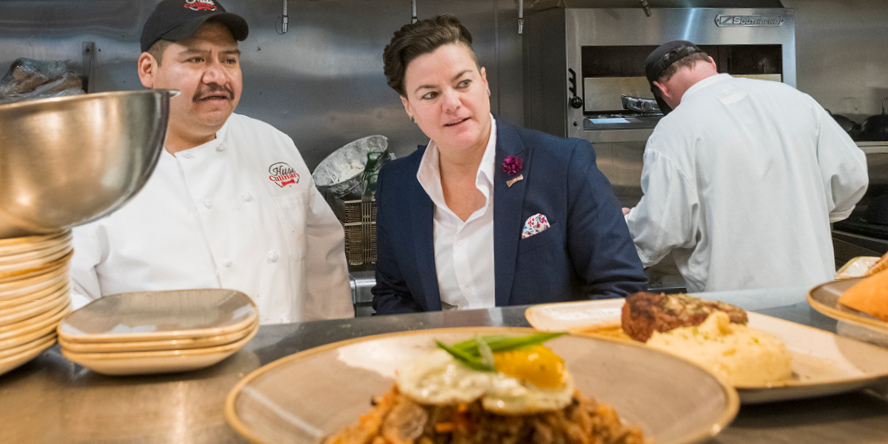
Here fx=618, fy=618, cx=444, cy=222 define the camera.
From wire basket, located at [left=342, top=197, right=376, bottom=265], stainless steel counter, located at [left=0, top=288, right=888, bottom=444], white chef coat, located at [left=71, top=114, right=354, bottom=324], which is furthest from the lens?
wire basket, located at [left=342, top=197, right=376, bottom=265]

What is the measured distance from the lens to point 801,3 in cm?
431

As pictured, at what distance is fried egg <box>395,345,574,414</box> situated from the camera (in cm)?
57

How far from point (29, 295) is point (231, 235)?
39.7 inches

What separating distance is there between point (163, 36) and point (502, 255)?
1.18 m

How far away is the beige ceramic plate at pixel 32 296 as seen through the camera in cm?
89

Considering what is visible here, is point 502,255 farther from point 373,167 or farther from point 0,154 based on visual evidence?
point 373,167

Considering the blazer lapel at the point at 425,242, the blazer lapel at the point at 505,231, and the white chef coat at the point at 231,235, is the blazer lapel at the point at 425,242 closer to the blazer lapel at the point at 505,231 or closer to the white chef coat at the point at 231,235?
the blazer lapel at the point at 505,231

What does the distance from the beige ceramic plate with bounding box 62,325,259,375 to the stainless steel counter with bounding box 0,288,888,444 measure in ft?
0.06

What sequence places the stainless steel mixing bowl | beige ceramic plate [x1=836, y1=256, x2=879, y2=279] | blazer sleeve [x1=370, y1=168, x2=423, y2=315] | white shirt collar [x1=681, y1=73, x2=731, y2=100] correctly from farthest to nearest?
white shirt collar [x1=681, y1=73, x2=731, y2=100] → blazer sleeve [x1=370, y1=168, x2=423, y2=315] → beige ceramic plate [x1=836, y1=256, x2=879, y2=279] → the stainless steel mixing bowl

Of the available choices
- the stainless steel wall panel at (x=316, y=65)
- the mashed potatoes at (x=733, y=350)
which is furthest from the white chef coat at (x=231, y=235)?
the stainless steel wall panel at (x=316, y=65)

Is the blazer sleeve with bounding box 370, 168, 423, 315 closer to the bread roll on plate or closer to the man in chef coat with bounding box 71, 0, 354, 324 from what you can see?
the man in chef coat with bounding box 71, 0, 354, 324

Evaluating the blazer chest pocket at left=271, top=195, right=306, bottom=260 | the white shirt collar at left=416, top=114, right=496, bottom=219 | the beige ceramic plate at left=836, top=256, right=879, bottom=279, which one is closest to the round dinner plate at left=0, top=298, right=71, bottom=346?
the blazer chest pocket at left=271, top=195, right=306, bottom=260

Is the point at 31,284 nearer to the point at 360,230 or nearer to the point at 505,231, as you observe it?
the point at 505,231

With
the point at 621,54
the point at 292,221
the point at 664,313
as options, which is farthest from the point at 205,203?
the point at 621,54
